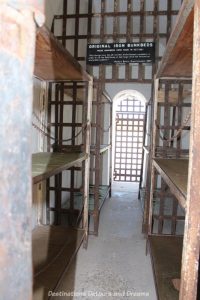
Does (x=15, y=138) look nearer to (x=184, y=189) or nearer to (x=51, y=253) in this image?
(x=184, y=189)

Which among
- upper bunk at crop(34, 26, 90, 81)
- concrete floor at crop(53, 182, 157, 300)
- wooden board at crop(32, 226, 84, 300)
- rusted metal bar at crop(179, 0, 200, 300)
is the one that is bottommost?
concrete floor at crop(53, 182, 157, 300)

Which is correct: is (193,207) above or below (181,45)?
below

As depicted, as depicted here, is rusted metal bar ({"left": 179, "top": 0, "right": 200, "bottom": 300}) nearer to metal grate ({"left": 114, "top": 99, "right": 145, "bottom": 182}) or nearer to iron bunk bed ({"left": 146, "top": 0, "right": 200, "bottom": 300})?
iron bunk bed ({"left": 146, "top": 0, "right": 200, "bottom": 300})

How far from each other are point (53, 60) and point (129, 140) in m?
4.45

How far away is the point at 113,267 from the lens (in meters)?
2.04

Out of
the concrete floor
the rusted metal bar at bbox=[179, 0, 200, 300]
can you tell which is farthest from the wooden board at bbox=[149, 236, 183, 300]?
the rusted metal bar at bbox=[179, 0, 200, 300]

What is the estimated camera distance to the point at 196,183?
77 cm

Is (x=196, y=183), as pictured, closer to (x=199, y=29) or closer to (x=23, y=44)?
→ (x=199, y=29)

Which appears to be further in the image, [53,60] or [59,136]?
[59,136]

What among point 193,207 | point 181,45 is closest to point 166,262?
point 193,207

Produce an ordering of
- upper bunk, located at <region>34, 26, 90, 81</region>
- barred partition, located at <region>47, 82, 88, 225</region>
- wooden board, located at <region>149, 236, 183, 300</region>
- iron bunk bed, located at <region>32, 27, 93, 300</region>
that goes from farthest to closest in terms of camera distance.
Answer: barred partition, located at <region>47, 82, 88, 225</region> → wooden board, located at <region>149, 236, 183, 300</region> → iron bunk bed, located at <region>32, 27, 93, 300</region> → upper bunk, located at <region>34, 26, 90, 81</region>

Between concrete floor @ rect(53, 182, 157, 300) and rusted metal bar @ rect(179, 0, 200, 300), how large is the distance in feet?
3.44

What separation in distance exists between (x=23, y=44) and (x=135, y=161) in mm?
5475

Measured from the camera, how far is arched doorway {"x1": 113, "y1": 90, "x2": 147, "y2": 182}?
564cm
